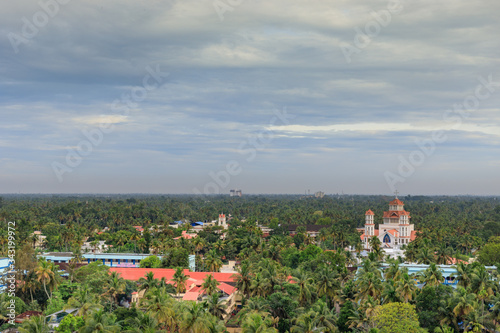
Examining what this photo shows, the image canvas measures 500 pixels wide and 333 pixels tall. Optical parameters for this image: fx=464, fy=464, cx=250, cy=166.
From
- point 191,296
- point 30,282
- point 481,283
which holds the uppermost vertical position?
point 481,283

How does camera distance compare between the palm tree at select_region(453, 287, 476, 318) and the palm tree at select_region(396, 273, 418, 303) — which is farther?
the palm tree at select_region(396, 273, 418, 303)

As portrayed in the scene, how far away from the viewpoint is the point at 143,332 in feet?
116

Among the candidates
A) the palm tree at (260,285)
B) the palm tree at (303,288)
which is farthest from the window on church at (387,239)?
the palm tree at (260,285)

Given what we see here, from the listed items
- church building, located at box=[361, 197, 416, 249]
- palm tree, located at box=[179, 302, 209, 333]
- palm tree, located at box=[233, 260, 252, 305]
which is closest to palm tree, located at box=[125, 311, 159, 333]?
palm tree, located at box=[179, 302, 209, 333]

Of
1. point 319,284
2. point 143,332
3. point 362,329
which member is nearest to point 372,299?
point 362,329

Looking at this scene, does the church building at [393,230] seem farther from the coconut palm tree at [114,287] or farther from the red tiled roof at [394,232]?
the coconut palm tree at [114,287]

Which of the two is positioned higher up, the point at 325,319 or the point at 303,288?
the point at 303,288

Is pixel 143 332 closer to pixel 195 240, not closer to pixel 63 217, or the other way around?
pixel 195 240

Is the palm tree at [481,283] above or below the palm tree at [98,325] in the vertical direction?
above

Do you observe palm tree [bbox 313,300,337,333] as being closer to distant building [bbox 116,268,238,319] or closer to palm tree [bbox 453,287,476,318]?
distant building [bbox 116,268,238,319]

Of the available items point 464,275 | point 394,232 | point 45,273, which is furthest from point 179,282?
point 394,232

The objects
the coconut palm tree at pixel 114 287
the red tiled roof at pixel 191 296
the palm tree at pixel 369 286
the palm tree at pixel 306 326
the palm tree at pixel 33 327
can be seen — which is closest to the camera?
the palm tree at pixel 33 327

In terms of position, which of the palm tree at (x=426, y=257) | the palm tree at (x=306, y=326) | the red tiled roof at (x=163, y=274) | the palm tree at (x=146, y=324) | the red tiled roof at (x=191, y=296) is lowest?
the red tiled roof at (x=191, y=296)

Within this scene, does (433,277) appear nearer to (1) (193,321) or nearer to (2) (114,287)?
(1) (193,321)
